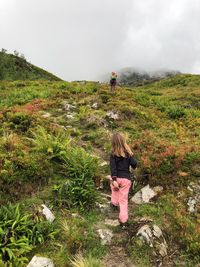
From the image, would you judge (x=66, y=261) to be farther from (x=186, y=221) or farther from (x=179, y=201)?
(x=179, y=201)

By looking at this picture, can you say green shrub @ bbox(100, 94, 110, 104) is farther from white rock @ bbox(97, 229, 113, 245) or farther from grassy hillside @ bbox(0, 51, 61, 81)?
grassy hillside @ bbox(0, 51, 61, 81)

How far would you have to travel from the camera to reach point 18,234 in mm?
7859

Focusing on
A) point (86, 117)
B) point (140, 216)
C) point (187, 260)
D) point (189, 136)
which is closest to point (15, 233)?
point (140, 216)

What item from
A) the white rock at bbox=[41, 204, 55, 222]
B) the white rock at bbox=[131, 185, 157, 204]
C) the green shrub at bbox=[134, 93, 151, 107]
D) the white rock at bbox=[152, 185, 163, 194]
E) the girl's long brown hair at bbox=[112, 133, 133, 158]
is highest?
the green shrub at bbox=[134, 93, 151, 107]

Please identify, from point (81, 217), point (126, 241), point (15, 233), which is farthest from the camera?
point (81, 217)

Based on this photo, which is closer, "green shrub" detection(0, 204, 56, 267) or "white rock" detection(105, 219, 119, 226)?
"green shrub" detection(0, 204, 56, 267)

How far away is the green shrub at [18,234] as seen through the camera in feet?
23.7

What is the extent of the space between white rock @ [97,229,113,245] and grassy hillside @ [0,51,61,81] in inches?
2087

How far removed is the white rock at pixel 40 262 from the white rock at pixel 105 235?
1.47 m

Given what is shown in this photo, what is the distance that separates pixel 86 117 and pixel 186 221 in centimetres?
1044

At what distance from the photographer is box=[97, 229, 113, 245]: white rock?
8.22 m

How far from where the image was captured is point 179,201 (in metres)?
9.67

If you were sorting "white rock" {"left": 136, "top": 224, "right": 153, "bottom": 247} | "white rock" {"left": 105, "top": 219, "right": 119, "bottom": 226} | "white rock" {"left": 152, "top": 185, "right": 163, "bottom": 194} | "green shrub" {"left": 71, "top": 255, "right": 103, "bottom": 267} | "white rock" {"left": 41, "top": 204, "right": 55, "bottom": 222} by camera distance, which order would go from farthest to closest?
Result: "white rock" {"left": 152, "top": 185, "right": 163, "bottom": 194}, "white rock" {"left": 105, "top": 219, "right": 119, "bottom": 226}, "white rock" {"left": 41, "top": 204, "right": 55, "bottom": 222}, "white rock" {"left": 136, "top": 224, "right": 153, "bottom": 247}, "green shrub" {"left": 71, "top": 255, "right": 103, "bottom": 267}

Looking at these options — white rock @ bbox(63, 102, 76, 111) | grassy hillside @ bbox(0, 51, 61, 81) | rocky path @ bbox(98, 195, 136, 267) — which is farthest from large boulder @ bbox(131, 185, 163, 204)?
grassy hillside @ bbox(0, 51, 61, 81)
